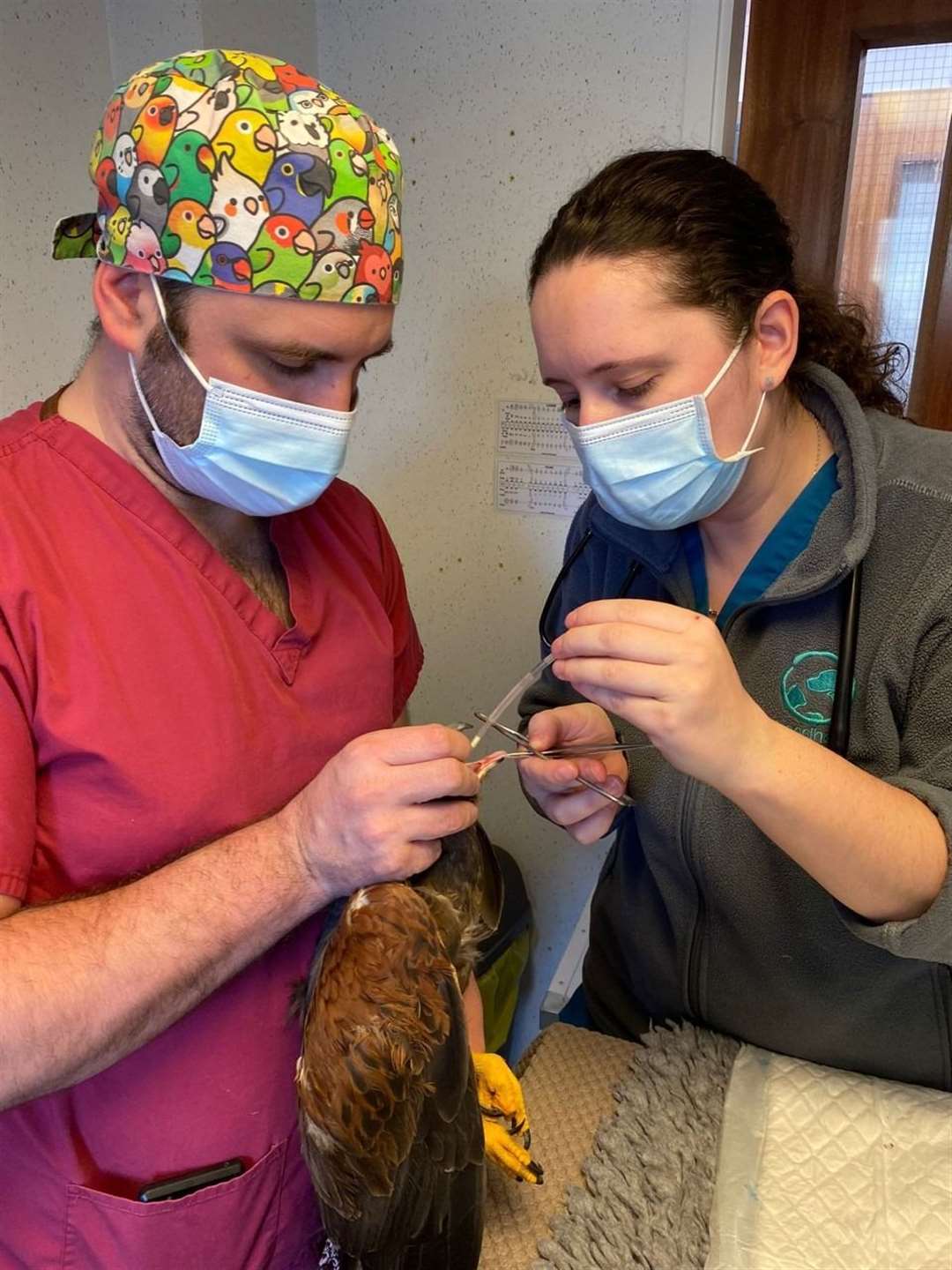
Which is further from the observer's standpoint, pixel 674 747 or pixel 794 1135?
pixel 794 1135

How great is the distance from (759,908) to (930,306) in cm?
125

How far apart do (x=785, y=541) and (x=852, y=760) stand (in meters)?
0.28

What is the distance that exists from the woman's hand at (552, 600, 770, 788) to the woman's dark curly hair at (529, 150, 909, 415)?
392 millimetres

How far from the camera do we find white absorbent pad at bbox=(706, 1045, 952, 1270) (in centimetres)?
87

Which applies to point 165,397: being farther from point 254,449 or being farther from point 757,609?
point 757,609

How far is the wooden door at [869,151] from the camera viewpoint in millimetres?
1627

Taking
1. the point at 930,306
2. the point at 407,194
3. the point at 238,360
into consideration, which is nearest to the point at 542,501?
the point at 407,194

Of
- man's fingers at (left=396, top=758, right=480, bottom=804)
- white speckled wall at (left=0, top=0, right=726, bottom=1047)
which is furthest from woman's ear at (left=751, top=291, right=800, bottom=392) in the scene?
white speckled wall at (left=0, top=0, right=726, bottom=1047)

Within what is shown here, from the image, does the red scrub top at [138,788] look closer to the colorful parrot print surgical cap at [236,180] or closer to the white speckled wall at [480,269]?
the colorful parrot print surgical cap at [236,180]

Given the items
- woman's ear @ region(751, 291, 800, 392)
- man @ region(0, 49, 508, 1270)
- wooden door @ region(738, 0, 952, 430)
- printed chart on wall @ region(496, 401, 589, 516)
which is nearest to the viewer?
man @ region(0, 49, 508, 1270)

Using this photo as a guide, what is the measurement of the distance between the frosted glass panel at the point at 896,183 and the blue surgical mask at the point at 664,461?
2.93ft

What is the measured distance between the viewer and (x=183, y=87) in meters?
0.83

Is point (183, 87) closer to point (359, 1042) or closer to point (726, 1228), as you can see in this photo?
point (359, 1042)

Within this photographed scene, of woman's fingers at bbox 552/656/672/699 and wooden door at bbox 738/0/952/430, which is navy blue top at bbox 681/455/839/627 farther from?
wooden door at bbox 738/0/952/430
